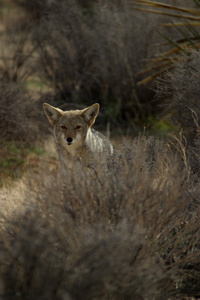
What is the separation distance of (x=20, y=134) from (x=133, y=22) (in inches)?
160

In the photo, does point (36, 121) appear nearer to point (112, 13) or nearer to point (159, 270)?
point (112, 13)

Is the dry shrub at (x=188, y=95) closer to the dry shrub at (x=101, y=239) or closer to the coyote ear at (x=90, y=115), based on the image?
the coyote ear at (x=90, y=115)

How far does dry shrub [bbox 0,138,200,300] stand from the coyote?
1.21 metres

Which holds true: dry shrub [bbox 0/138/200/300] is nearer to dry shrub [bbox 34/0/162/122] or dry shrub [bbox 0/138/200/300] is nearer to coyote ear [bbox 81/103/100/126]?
coyote ear [bbox 81/103/100/126]

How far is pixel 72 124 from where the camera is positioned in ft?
18.5

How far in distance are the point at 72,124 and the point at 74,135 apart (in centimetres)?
16

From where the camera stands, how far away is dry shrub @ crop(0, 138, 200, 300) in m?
3.01

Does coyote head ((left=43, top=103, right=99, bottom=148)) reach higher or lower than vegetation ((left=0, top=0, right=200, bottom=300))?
higher

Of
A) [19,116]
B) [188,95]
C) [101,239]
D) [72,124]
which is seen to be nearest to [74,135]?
[72,124]

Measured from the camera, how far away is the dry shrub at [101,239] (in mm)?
3010

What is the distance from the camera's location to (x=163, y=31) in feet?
32.8

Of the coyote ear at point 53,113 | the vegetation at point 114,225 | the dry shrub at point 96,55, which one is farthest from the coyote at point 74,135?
the dry shrub at point 96,55

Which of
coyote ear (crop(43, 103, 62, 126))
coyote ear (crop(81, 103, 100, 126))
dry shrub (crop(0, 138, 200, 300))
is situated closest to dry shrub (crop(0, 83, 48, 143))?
coyote ear (crop(43, 103, 62, 126))

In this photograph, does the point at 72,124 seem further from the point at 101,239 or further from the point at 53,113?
the point at 101,239
